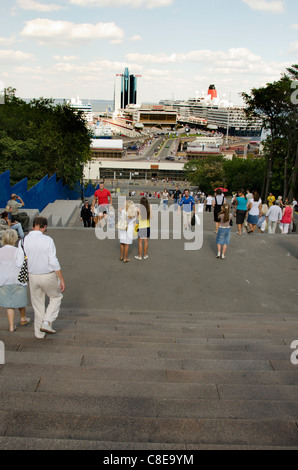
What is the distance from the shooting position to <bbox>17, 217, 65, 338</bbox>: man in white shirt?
4.36m

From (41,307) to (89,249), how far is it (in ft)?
17.3

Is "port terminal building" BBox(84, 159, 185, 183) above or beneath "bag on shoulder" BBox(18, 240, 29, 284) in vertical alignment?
beneath

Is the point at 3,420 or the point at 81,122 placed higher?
the point at 81,122

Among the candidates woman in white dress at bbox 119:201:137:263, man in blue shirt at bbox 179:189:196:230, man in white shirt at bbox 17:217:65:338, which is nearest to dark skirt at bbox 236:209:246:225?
man in blue shirt at bbox 179:189:196:230

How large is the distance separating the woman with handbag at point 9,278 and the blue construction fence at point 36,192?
846 cm

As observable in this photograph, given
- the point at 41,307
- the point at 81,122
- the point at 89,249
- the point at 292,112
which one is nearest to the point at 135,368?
the point at 41,307

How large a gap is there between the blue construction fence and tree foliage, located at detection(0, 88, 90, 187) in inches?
60.4

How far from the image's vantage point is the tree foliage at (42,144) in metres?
21.9

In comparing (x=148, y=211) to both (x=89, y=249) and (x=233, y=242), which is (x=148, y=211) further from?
(x=233, y=242)

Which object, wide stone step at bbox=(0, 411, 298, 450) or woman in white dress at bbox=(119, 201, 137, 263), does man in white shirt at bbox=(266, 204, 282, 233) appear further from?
wide stone step at bbox=(0, 411, 298, 450)

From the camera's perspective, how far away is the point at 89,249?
9.74 meters

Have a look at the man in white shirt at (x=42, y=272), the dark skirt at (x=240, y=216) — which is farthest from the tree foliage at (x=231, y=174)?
the man in white shirt at (x=42, y=272)

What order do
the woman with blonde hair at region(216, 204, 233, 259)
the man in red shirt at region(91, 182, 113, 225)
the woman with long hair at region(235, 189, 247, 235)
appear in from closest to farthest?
the woman with blonde hair at region(216, 204, 233, 259) < the woman with long hair at region(235, 189, 247, 235) < the man in red shirt at region(91, 182, 113, 225)

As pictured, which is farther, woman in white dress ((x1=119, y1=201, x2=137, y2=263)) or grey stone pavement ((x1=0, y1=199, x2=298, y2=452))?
woman in white dress ((x1=119, y1=201, x2=137, y2=263))
